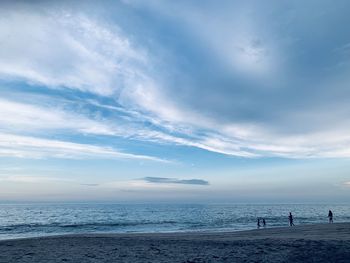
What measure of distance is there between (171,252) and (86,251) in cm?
557

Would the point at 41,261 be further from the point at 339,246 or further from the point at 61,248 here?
the point at 339,246

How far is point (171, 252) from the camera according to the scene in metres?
17.3

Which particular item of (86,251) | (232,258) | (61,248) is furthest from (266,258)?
(61,248)

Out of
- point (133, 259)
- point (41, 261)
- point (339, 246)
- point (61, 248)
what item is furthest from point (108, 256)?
point (339, 246)

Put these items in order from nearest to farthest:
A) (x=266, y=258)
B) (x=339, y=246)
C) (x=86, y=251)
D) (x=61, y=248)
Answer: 1. (x=266, y=258)
2. (x=339, y=246)
3. (x=86, y=251)
4. (x=61, y=248)

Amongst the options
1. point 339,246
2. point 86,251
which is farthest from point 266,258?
point 86,251

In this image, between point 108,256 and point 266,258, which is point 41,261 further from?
point 266,258

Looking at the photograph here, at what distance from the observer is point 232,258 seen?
49.3 ft

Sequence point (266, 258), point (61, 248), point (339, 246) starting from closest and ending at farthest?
point (266, 258) < point (339, 246) < point (61, 248)

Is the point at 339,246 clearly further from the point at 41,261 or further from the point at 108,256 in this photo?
the point at 41,261

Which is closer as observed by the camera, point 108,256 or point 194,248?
point 108,256

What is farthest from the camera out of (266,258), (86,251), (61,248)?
(61,248)

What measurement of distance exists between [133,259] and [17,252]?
27.8 feet

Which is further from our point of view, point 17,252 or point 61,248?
point 61,248
